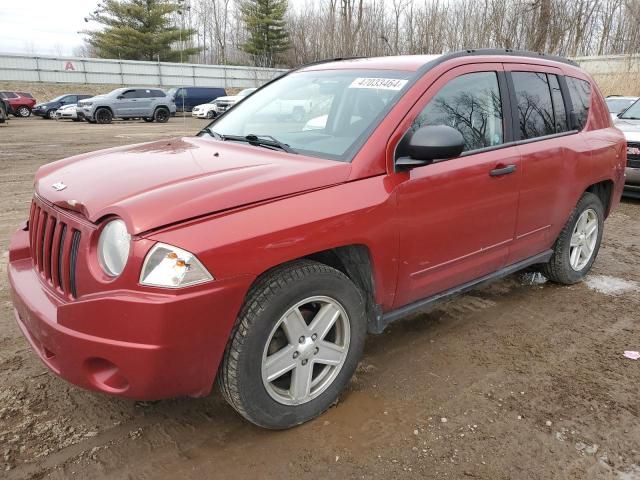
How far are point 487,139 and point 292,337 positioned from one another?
6.20 ft

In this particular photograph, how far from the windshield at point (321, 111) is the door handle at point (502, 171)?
2.69 feet

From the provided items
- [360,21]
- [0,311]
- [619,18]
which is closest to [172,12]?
[360,21]

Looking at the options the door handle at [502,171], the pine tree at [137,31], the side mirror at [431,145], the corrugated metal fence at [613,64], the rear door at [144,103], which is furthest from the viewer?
the pine tree at [137,31]

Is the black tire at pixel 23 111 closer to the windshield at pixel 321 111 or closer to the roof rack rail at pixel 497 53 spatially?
the windshield at pixel 321 111

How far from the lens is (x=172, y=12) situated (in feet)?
178

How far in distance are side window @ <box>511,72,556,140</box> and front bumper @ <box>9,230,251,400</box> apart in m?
2.51

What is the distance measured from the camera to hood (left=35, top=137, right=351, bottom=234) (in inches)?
88.7

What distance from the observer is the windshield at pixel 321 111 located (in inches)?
119

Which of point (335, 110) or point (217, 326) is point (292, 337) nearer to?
point (217, 326)

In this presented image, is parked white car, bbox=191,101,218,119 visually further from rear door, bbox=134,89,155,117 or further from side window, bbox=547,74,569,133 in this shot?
side window, bbox=547,74,569,133

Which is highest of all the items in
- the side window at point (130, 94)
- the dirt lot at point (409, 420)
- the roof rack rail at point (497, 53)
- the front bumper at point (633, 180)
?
the roof rack rail at point (497, 53)

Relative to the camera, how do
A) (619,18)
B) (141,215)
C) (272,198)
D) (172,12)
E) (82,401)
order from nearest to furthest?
1. (141,215)
2. (272,198)
3. (82,401)
4. (619,18)
5. (172,12)

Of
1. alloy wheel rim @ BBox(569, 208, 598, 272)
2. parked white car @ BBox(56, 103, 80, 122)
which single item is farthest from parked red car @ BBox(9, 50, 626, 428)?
parked white car @ BBox(56, 103, 80, 122)

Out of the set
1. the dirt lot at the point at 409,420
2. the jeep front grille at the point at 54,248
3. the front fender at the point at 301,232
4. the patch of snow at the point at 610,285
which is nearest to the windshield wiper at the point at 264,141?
the front fender at the point at 301,232
